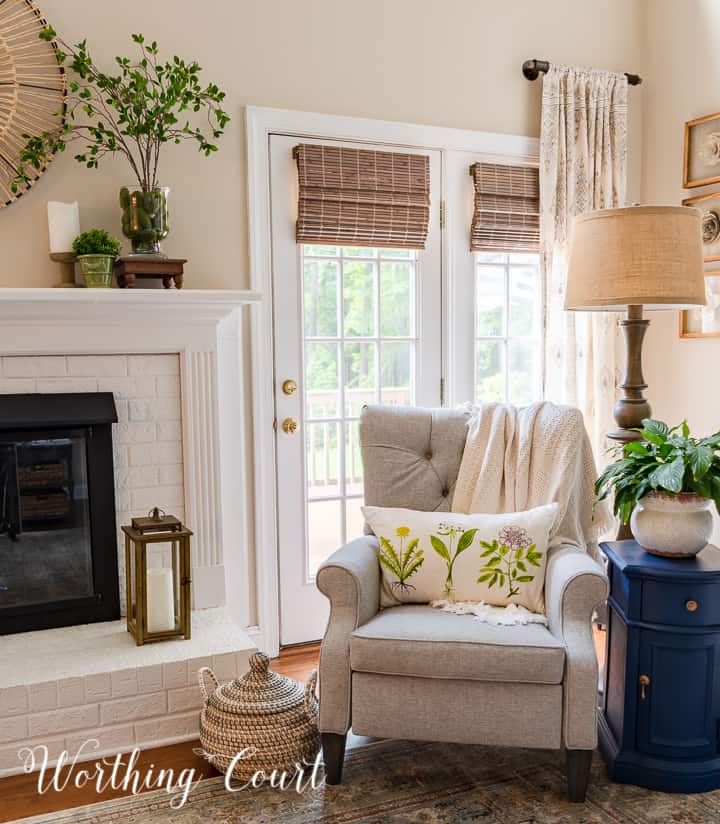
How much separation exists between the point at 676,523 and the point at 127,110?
2.16 meters

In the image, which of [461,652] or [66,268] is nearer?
[461,652]

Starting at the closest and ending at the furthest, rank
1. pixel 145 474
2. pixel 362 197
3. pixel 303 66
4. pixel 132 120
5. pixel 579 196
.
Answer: pixel 132 120, pixel 145 474, pixel 303 66, pixel 362 197, pixel 579 196

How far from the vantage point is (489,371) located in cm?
359

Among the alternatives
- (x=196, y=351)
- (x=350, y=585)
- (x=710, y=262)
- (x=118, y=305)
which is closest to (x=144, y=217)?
(x=118, y=305)

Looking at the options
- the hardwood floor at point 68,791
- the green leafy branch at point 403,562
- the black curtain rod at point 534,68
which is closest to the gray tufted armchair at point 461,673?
the green leafy branch at point 403,562

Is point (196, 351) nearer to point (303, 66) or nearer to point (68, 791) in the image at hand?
point (303, 66)

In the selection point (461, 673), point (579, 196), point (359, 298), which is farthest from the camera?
point (579, 196)

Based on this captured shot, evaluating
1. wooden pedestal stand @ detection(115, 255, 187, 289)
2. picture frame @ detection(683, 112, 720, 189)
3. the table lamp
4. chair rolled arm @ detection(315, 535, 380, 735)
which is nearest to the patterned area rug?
chair rolled arm @ detection(315, 535, 380, 735)

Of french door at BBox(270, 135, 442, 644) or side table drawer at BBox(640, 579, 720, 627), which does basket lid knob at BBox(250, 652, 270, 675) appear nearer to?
french door at BBox(270, 135, 442, 644)

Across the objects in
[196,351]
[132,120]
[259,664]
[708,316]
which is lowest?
[259,664]

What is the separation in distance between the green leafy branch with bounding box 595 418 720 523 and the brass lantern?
1.30 m

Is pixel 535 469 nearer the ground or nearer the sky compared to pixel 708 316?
nearer the ground

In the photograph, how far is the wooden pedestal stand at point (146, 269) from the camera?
269 centimetres

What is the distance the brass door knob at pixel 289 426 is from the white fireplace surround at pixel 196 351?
0.18 metres
